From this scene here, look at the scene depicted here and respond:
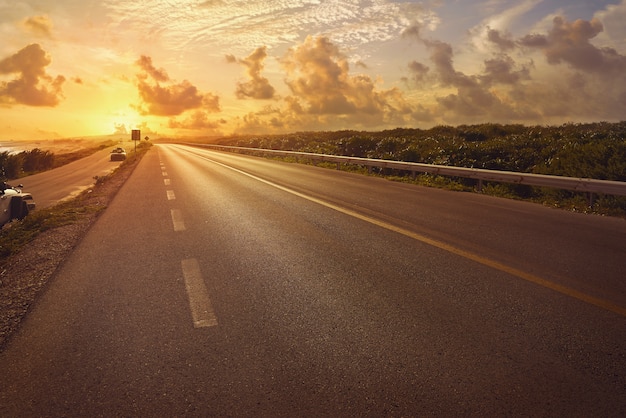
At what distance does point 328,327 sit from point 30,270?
4.33 meters

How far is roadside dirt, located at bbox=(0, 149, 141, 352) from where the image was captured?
416 centimetres

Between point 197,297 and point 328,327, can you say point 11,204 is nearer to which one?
point 197,297

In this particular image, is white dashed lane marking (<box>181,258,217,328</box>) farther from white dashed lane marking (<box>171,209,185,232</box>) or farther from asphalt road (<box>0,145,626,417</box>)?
white dashed lane marking (<box>171,209,185,232</box>)

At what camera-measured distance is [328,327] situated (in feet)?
12.0

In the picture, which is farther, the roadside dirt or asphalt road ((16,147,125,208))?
asphalt road ((16,147,125,208))

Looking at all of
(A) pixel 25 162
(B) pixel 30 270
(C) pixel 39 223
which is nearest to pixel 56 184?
(C) pixel 39 223

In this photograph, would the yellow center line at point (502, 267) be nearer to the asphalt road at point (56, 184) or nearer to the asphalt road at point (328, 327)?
the asphalt road at point (328, 327)

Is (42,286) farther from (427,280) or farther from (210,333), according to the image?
(427,280)

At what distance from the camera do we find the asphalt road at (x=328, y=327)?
2678mm

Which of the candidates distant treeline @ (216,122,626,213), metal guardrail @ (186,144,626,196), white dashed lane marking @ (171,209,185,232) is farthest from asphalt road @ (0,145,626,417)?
distant treeline @ (216,122,626,213)

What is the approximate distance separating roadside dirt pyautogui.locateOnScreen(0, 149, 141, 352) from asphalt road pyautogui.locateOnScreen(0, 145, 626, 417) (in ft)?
0.62

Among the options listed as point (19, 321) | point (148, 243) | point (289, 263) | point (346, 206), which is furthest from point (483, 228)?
point (19, 321)

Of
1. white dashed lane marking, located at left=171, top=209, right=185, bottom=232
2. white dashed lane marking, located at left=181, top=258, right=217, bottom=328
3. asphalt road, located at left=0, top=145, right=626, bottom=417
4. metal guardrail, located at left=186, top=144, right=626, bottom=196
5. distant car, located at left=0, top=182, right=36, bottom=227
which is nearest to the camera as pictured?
asphalt road, located at left=0, top=145, right=626, bottom=417

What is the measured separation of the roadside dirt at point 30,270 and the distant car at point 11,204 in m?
1.93
